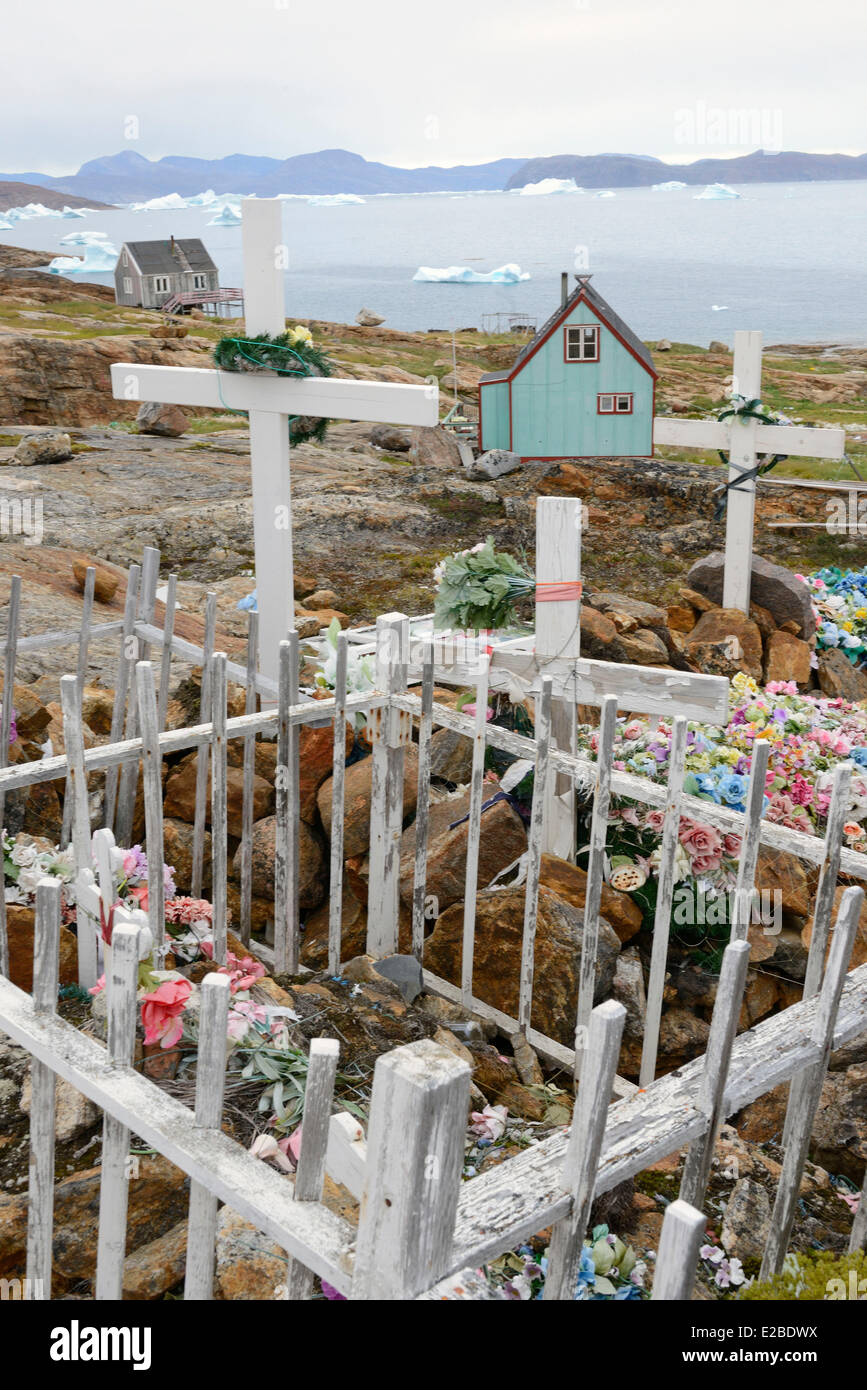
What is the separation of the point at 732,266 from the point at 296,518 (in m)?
135

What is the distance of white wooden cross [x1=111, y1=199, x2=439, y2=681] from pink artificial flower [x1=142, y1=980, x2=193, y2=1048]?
3.07 m

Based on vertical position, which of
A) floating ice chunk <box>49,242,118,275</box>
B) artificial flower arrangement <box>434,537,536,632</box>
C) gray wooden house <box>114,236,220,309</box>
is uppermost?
floating ice chunk <box>49,242,118,275</box>

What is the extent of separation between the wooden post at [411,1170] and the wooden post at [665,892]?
2082mm

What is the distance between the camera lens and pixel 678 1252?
4.96 ft

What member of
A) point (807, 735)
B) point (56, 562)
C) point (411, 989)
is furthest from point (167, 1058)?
point (56, 562)

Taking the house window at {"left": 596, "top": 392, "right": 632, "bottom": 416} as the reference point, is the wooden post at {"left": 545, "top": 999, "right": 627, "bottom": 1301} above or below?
below

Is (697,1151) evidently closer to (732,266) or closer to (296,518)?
(296,518)

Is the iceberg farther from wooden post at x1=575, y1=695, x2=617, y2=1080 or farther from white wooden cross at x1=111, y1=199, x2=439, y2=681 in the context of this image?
wooden post at x1=575, y1=695, x2=617, y2=1080

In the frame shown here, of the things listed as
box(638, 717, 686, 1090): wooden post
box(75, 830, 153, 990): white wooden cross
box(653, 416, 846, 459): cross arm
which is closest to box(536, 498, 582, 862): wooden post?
box(638, 717, 686, 1090): wooden post

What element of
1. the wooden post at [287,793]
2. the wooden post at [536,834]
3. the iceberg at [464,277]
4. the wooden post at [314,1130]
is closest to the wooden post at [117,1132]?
the wooden post at [314,1130]

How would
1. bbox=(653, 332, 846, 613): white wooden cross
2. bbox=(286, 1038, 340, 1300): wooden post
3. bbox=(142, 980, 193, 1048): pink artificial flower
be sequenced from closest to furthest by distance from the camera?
bbox=(286, 1038, 340, 1300): wooden post → bbox=(142, 980, 193, 1048): pink artificial flower → bbox=(653, 332, 846, 613): white wooden cross

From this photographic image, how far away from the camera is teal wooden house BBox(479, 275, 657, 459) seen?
7.42 metres

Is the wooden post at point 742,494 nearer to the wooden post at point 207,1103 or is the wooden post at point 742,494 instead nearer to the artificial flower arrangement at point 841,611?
the artificial flower arrangement at point 841,611

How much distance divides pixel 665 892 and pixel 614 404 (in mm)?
4682
